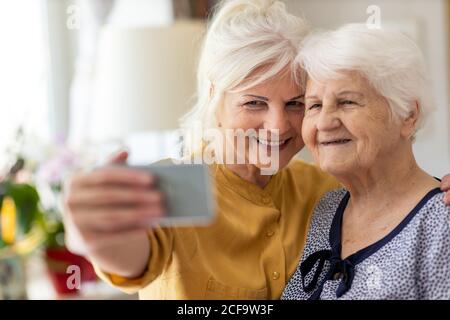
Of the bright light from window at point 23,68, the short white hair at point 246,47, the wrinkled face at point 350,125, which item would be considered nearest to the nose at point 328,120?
the wrinkled face at point 350,125

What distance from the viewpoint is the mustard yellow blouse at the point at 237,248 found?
1.02 m

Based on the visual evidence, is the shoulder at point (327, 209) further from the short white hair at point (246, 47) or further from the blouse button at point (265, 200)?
the short white hair at point (246, 47)

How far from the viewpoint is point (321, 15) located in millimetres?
3105

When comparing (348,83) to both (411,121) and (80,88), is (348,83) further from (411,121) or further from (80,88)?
(80,88)

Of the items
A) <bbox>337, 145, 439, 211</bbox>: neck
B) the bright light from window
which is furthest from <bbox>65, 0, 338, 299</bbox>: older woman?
the bright light from window

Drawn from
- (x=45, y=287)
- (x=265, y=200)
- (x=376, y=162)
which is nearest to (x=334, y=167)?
(x=376, y=162)

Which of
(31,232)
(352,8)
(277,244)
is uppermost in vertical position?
(352,8)

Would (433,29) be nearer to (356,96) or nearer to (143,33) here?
(143,33)

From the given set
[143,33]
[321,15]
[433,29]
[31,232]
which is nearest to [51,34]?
[143,33]

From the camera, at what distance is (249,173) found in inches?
43.4

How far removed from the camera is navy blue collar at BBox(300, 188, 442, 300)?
93 cm

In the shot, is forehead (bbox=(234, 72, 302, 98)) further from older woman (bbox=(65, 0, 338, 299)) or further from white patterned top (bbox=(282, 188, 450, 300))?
white patterned top (bbox=(282, 188, 450, 300))

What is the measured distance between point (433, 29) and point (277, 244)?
93.1 inches

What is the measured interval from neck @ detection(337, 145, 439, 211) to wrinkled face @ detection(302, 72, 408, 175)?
12 millimetres
